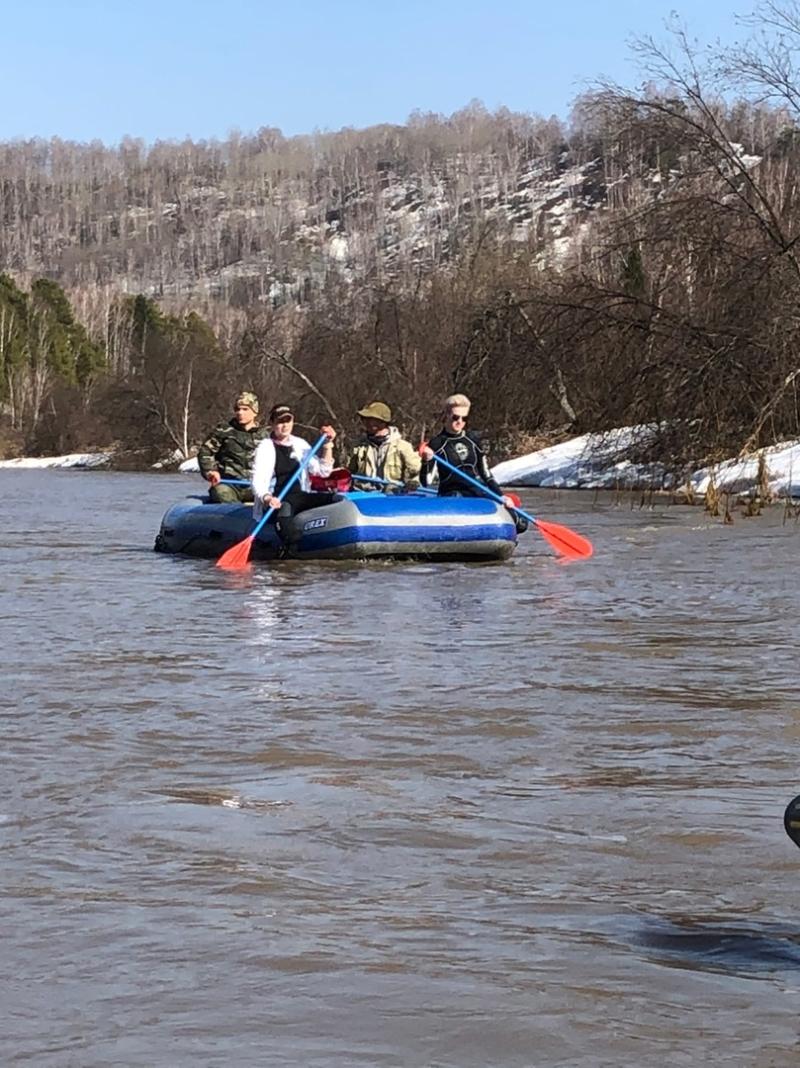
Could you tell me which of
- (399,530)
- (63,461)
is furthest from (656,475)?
(63,461)

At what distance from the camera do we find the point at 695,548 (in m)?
15.4

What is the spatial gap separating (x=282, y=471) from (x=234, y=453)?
1.27 meters

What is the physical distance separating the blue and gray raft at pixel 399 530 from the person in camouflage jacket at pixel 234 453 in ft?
3.76

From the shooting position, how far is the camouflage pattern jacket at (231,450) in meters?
15.3

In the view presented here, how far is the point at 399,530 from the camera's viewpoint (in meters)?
13.5

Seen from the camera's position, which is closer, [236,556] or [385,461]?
[236,556]

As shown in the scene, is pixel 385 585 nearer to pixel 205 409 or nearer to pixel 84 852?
pixel 84 852

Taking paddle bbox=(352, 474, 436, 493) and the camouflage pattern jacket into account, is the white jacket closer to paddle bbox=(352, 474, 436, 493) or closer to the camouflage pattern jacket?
paddle bbox=(352, 474, 436, 493)

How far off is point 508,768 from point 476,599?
5.62m

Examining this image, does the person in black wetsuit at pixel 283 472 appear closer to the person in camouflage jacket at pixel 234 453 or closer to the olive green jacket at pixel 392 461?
the olive green jacket at pixel 392 461

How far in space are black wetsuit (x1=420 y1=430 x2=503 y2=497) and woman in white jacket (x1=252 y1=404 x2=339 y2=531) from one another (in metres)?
0.87

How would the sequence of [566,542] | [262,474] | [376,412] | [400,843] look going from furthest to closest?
[566,542] → [376,412] → [262,474] → [400,843]

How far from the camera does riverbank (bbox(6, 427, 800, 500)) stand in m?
22.0

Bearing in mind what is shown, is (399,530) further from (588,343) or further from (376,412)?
(588,343)
